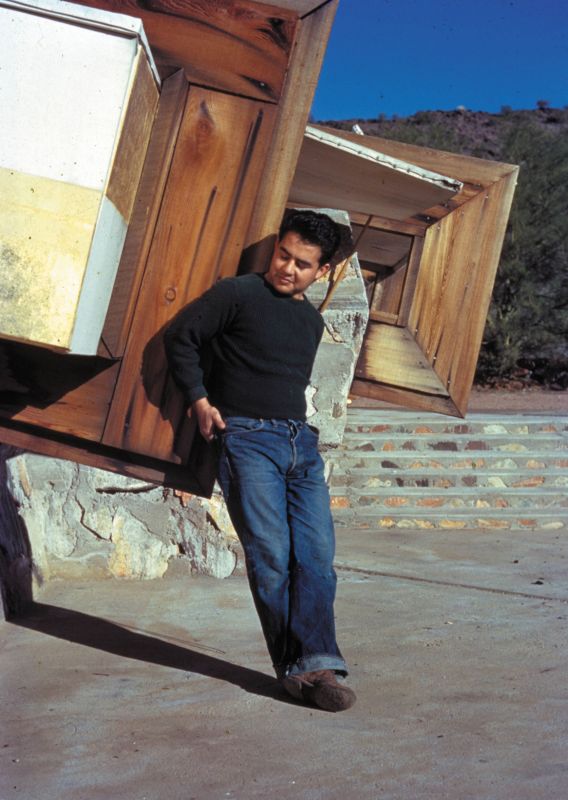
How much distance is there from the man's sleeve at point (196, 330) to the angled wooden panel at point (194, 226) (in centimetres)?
30

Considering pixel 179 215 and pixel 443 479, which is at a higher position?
pixel 179 215

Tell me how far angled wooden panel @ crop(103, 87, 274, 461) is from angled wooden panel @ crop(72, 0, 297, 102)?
90 millimetres

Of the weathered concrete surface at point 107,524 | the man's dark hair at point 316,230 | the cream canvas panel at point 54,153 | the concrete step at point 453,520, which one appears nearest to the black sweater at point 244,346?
the man's dark hair at point 316,230

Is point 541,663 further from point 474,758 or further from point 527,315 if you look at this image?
point 527,315

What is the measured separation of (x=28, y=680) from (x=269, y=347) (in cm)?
147

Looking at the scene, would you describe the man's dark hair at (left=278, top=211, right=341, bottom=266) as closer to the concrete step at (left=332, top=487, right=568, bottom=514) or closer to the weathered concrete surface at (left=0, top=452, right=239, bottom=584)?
the weathered concrete surface at (left=0, top=452, right=239, bottom=584)

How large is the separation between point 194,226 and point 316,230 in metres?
0.55

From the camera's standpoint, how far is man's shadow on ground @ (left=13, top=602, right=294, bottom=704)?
12.2 ft

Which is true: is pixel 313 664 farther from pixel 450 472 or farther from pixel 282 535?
pixel 450 472

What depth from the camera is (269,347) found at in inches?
140

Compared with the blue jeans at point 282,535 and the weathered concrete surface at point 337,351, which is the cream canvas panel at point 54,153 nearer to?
the blue jeans at point 282,535

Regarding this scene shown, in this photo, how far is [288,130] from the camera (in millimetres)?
3818

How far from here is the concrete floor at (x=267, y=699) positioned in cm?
265

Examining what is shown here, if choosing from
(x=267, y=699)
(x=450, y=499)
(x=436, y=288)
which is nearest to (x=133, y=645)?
(x=267, y=699)
